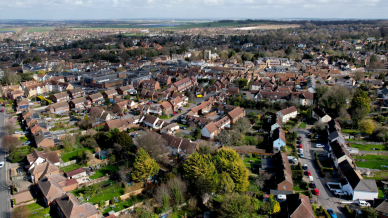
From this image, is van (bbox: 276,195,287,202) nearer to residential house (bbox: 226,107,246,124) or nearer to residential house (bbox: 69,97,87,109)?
residential house (bbox: 226,107,246,124)

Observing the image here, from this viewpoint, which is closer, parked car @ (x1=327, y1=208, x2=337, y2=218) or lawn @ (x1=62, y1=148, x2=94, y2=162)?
parked car @ (x1=327, y1=208, x2=337, y2=218)

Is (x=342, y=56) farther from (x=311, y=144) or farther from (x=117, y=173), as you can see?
(x=117, y=173)

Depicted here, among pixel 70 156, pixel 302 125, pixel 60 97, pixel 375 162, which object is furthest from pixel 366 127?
pixel 60 97

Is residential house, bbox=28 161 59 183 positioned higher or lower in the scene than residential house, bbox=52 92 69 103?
lower

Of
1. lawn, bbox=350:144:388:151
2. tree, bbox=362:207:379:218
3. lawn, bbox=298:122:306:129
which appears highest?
lawn, bbox=298:122:306:129

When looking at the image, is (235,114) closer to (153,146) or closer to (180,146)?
(180,146)

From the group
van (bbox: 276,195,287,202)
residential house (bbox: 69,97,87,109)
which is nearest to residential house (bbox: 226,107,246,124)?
van (bbox: 276,195,287,202)
